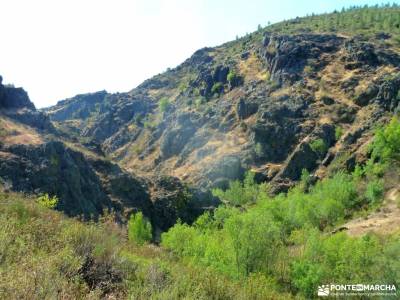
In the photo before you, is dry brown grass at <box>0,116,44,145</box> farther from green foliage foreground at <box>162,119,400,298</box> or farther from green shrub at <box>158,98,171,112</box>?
green shrub at <box>158,98,171,112</box>

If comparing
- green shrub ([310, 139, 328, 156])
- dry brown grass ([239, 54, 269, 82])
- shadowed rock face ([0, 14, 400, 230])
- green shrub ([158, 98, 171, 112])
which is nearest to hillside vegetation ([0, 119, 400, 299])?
green shrub ([310, 139, 328, 156])

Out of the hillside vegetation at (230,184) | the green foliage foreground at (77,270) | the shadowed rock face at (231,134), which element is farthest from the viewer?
the shadowed rock face at (231,134)

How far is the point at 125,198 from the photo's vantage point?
7625 cm

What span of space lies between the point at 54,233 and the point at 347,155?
78.6m

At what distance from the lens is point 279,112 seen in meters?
99.1

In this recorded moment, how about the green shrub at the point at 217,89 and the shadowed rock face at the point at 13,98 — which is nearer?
the shadowed rock face at the point at 13,98

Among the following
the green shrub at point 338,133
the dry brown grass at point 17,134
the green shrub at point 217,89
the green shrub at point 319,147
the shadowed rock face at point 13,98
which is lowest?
the green shrub at point 319,147

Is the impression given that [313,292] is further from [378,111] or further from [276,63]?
[276,63]

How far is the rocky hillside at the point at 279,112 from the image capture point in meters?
87.4

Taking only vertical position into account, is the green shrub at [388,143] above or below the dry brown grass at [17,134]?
below

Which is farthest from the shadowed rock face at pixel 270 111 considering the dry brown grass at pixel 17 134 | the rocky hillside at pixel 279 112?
the dry brown grass at pixel 17 134

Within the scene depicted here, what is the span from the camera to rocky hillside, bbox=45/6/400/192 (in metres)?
87.4

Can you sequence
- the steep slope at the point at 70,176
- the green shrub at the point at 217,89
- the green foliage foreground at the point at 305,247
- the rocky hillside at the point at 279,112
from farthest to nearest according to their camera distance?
1. the green shrub at the point at 217,89
2. the rocky hillside at the point at 279,112
3. the steep slope at the point at 70,176
4. the green foliage foreground at the point at 305,247

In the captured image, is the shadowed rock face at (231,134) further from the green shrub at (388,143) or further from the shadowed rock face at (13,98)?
the green shrub at (388,143)
